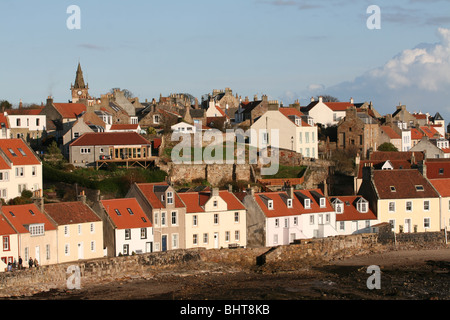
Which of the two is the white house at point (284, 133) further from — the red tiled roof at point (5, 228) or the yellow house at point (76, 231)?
the red tiled roof at point (5, 228)

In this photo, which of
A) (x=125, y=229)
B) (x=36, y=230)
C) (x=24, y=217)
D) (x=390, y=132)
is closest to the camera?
(x=36, y=230)

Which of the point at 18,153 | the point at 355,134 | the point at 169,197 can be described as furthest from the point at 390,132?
the point at 18,153

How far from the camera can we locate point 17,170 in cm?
5044

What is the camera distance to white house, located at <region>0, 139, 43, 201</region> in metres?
49.6

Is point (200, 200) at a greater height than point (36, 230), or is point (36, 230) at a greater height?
point (200, 200)

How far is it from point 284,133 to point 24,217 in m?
29.5

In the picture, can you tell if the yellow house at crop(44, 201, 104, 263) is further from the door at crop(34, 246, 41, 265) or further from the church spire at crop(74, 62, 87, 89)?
the church spire at crop(74, 62, 87, 89)

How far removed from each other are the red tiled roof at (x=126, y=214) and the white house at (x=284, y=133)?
826 inches

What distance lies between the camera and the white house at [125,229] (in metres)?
46.7

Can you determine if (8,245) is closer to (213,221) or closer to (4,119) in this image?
(213,221)

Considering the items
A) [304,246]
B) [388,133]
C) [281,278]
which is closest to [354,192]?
[304,246]

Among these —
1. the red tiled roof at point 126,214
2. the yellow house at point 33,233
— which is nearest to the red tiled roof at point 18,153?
the red tiled roof at point 126,214

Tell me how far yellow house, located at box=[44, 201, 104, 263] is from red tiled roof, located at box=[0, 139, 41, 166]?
5.92m

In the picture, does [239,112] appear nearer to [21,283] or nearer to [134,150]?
[134,150]
